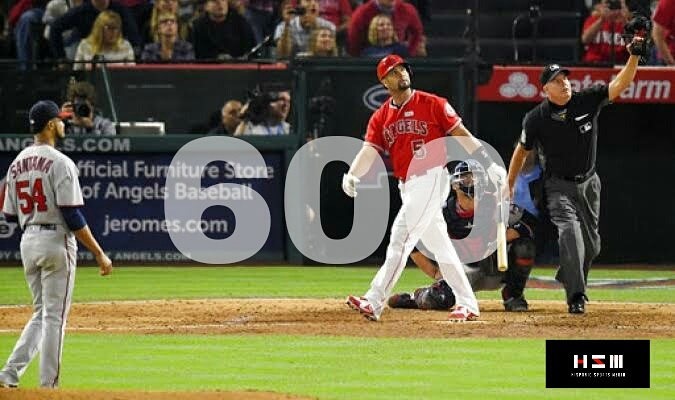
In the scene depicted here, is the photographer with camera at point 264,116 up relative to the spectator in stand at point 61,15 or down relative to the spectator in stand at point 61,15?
down

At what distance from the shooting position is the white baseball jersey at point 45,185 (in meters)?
8.09

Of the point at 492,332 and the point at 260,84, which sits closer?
the point at 492,332

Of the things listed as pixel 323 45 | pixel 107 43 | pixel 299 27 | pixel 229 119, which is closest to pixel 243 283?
pixel 229 119

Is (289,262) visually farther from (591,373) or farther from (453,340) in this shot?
(591,373)

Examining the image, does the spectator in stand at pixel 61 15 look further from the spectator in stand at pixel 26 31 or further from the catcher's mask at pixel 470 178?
the catcher's mask at pixel 470 178

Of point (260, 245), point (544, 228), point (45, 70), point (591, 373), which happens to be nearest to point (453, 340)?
point (591, 373)

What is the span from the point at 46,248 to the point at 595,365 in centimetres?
350

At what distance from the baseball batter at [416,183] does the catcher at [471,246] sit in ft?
1.93

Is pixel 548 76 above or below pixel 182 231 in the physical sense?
above

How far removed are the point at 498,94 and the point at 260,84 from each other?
2918 millimetres

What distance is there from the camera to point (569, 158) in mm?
11969

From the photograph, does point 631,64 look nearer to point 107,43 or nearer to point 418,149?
point 418,149

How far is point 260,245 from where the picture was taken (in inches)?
672

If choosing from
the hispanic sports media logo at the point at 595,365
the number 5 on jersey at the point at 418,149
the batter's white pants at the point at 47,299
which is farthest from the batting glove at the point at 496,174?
the batter's white pants at the point at 47,299
